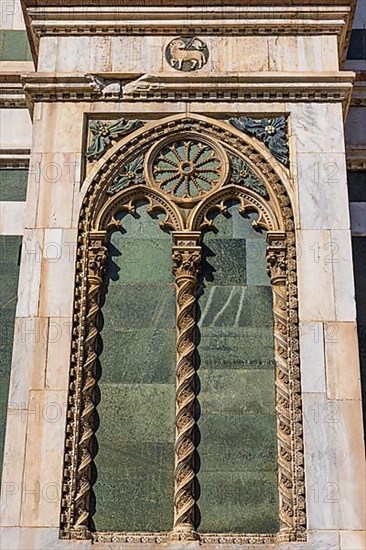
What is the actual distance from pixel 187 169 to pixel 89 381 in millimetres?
3428

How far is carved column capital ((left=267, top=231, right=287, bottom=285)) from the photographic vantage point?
592 inches

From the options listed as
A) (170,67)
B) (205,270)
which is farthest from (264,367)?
(170,67)

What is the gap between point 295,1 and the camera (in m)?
16.5

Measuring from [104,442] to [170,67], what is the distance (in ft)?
18.5

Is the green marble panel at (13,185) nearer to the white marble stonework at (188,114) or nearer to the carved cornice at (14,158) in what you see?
the carved cornice at (14,158)

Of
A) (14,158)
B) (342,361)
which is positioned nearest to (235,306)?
(342,361)

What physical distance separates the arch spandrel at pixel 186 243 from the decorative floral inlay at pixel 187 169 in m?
0.01

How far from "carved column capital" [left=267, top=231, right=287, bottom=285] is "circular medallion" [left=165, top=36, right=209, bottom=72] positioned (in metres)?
2.91

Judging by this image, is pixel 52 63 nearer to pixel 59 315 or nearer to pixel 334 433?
pixel 59 315

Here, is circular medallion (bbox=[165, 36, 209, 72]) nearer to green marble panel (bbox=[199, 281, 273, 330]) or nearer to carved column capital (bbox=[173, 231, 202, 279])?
carved column capital (bbox=[173, 231, 202, 279])

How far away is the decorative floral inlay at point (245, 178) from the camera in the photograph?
1564 cm

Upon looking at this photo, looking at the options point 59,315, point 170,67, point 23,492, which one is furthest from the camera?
point 170,67

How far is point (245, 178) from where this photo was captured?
15.7 meters

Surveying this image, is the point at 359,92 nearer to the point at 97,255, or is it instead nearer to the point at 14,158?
the point at 14,158
